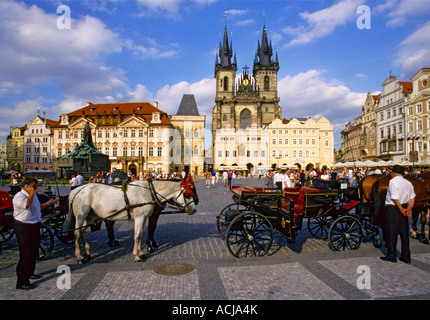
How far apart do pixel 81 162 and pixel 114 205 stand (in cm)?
1951

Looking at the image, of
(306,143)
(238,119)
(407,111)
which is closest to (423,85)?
(407,111)

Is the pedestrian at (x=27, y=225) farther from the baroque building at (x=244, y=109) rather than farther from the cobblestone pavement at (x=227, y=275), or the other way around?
the baroque building at (x=244, y=109)

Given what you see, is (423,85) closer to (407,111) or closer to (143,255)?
(407,111)

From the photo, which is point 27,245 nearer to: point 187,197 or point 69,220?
point 69,220

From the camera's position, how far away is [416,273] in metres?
4.79

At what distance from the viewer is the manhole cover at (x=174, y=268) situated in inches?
193

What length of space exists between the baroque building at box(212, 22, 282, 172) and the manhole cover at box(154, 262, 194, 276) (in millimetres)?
63156

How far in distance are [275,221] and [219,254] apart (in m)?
1.36

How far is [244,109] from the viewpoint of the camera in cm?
8106

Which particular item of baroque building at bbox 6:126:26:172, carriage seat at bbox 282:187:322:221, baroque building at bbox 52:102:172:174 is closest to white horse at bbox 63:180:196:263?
carriage seat at bbox 282:187:322:221

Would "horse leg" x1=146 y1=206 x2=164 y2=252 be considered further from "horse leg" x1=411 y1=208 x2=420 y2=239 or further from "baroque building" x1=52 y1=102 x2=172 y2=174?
"baroque building" x1=52 y1=102 x2=172 y2=174

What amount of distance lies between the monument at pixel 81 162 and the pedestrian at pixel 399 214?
22.2m

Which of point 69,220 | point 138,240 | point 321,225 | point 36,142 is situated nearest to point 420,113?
point 321,225

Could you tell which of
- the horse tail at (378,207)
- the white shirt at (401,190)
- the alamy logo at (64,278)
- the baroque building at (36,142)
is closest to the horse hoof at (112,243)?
the alamy logo at (64,278)
